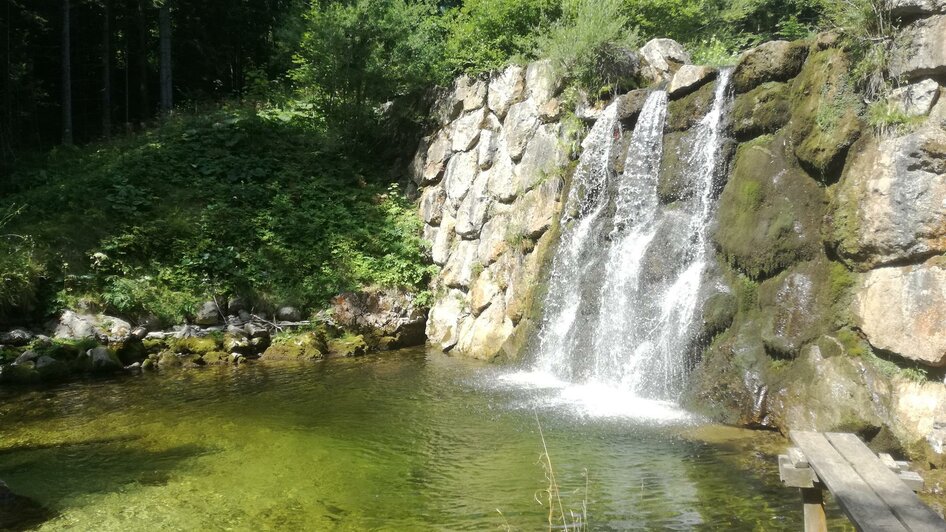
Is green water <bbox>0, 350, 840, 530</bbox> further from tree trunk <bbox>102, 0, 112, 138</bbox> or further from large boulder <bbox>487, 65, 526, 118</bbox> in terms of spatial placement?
tree trunk <bbox>102, 0, 112, 138</bbox>

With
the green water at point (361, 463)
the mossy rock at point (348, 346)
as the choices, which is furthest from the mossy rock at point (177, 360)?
the mossy rock at point (348, 346)

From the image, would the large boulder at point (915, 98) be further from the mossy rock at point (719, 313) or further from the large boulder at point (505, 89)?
the large boulder at point (505, 89)

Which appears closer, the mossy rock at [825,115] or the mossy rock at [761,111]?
the mossy rock at [825,115]

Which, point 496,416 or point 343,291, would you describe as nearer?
point 496,416

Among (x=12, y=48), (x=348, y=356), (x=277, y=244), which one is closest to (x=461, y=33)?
(x=277, y=244)

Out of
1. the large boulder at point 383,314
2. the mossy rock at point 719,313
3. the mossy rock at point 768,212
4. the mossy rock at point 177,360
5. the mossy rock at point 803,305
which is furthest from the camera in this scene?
the large boulder at point 383,314

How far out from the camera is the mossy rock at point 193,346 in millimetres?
10062

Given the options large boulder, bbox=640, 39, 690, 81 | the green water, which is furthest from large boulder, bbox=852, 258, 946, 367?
large boulder, bbox=640, 39, 690, 81

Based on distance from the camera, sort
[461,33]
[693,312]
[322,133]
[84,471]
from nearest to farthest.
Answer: [84,471] < [693,312] < [461,33] < [322,133]

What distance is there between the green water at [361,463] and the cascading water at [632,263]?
1097 millimetres

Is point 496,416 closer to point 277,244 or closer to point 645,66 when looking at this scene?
point 645,66

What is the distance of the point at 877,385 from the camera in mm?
5406

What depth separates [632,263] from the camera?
828 centimetres

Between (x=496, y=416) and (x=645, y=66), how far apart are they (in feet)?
21.2
